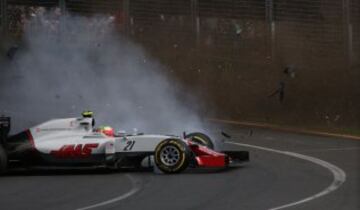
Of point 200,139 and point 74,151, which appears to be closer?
point 74,151

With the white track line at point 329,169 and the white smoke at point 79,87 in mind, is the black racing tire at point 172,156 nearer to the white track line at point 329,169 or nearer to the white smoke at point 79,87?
the white track line at point 329,169

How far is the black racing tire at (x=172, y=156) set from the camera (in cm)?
1342

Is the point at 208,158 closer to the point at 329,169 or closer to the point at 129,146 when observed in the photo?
the point at 129,146

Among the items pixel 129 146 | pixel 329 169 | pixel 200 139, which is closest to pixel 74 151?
pixel 129 146

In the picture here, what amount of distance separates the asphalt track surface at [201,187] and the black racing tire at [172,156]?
7.2 inches

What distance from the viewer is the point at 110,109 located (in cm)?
1752

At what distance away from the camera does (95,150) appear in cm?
1391

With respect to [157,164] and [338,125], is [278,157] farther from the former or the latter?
[338,125]

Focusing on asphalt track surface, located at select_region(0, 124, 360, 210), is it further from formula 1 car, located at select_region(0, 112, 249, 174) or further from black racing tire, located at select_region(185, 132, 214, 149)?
black racing tire, located at select_region(185, 132, 214, 149)

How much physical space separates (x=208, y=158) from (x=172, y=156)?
620mm

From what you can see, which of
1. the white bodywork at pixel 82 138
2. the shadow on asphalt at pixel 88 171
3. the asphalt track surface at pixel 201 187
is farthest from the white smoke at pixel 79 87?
the white bodywork at pixel 82 138

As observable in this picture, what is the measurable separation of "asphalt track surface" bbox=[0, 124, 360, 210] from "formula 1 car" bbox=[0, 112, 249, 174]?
0.21 m

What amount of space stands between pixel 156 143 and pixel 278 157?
10.6 ft

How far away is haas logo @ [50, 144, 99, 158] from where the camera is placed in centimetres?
1395
